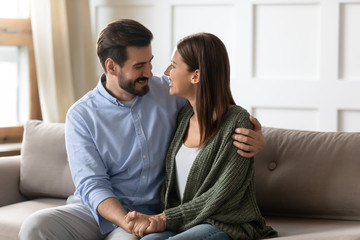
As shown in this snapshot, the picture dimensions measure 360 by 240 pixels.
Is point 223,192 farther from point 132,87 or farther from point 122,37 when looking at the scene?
point 122,37

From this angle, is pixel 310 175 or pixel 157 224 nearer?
pixel 157 224

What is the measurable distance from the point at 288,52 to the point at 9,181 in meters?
1.55

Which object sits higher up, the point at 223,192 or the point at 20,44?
the point at 20,44

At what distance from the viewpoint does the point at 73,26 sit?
12.0 feet

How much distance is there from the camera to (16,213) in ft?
8.17

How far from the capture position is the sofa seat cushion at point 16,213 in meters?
2.37

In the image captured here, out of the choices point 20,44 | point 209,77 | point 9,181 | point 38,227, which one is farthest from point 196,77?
point 20,44

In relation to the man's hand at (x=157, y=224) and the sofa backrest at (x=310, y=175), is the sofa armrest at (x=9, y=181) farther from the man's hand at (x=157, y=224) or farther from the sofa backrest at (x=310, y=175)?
the sofa backrest at (x=310, y=175)

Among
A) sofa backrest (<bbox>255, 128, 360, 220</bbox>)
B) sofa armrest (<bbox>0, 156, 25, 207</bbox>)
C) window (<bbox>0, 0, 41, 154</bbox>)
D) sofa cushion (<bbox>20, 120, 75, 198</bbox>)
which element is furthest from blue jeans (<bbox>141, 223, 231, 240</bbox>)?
window (<bbox>0, 0, 41, 154</bbox>)

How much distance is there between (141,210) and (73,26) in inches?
69.6

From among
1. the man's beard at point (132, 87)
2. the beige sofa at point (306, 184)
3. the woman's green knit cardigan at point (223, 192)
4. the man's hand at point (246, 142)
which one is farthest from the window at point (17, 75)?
the man's hand at point (246, 142)

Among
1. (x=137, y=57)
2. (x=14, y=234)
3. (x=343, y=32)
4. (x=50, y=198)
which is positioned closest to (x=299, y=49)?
(x=343, y=32)

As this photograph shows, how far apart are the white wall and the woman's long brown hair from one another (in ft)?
3.93

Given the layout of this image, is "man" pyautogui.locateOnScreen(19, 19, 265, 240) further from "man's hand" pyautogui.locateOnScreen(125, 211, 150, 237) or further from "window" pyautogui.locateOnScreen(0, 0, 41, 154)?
"window" pyautogui.locateOnScreen(0, 0, 41, 154)
